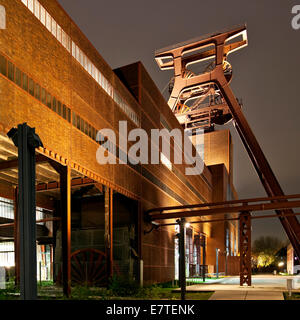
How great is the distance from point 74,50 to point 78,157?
637cm

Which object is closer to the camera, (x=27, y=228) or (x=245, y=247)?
(x=27, y=228)

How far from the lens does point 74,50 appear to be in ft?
68.0

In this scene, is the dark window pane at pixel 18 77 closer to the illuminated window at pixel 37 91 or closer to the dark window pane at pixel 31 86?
the dark window pane at pixel 31 86

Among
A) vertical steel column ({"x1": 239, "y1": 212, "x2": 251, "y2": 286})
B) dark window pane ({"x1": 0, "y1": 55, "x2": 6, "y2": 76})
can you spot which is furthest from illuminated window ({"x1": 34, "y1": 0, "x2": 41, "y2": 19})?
vertical steel column ({"x1": 239, "y1": 212, "x2": 251, "y2": 286})

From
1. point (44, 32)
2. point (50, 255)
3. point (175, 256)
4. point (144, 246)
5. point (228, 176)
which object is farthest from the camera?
point (228, 176)

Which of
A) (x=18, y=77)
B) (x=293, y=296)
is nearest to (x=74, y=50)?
(x=18, y=77)

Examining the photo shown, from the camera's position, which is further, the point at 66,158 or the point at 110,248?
the point at 110,248

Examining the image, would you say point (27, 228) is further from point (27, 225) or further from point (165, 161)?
point (165, 161)

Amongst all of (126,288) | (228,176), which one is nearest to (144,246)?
(126,288)

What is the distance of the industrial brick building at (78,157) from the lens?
16.1 metres

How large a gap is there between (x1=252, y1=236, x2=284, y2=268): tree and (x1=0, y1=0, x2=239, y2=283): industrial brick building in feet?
192
